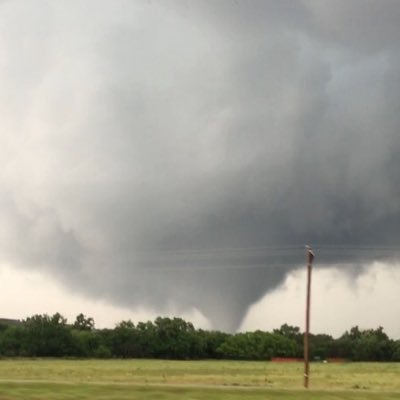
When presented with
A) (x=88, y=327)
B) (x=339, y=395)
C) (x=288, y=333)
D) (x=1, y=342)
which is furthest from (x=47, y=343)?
(x=339, y=395)

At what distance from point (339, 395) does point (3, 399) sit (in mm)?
14580

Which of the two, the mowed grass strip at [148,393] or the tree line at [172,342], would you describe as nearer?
the mowed grass strip at [148,393]

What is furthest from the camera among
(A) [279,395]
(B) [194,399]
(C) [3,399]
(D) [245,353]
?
(D) [245,353]

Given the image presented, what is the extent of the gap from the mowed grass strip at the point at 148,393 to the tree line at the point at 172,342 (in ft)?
410

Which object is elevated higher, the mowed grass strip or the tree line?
the tree line

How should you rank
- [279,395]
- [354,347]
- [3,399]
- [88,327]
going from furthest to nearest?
[88,327] < [354,347] < [279,395] < [3,399]

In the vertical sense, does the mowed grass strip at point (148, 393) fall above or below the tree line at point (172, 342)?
below

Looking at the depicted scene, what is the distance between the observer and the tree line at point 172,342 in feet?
531

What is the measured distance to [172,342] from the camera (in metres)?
172

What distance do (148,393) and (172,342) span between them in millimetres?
141974

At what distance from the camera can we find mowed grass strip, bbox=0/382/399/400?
29.3 m

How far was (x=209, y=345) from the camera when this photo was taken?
180 meters

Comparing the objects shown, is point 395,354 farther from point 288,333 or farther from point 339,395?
point 339,395

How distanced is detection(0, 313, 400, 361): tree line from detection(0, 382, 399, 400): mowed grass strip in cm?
12510
